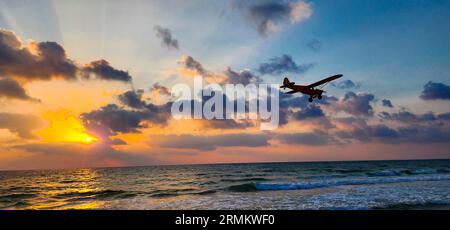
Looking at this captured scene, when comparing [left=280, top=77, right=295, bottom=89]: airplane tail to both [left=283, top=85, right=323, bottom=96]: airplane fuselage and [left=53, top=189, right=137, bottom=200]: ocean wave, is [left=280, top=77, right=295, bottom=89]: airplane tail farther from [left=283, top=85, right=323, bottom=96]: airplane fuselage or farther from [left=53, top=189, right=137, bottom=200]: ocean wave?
[left=53, top=189, right=137, bottom=200]: ocean wave

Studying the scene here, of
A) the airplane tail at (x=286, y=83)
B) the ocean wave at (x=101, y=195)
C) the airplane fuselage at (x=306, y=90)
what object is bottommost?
the ocean wave at (x=101, y=195)

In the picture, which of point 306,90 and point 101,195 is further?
point 101,195

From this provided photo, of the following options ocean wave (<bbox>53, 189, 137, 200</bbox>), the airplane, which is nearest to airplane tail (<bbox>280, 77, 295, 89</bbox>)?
the airplane

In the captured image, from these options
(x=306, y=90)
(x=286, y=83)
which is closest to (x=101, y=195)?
(x=286, y=83)

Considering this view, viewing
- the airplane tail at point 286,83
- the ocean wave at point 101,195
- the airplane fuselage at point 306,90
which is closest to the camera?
the airplane tail at point 286,83

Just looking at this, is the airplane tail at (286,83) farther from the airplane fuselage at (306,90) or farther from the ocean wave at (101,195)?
the ocean wave at (101,195)

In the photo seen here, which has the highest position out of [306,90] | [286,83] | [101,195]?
[286,83]

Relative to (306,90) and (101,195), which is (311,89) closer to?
(306,90)

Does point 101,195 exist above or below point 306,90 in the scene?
below

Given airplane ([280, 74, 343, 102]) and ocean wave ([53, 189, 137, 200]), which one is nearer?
airplane ([280, 74, 343, 102])

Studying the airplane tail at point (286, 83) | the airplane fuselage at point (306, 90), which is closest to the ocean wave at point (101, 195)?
the airplane tail at point (286, 83)
